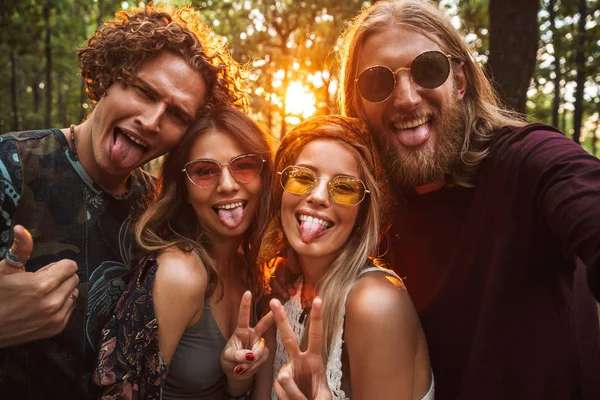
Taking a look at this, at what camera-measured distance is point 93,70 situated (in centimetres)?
349

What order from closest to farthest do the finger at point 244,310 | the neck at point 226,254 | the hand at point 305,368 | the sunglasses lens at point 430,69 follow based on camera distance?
1. the hand at point 305,368
2. the finger at point 244,310
3. the sunglasses lens at point 430,69
4. the neck at point 226,254

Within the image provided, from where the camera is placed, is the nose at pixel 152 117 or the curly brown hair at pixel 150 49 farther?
the curly brown hair at pixel 150 49

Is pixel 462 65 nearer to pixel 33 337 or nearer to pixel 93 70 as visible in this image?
pixel 93 70

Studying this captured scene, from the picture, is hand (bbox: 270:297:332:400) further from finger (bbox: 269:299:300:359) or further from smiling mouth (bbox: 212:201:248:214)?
smiling mouth (bbox: 212:201:248:214)

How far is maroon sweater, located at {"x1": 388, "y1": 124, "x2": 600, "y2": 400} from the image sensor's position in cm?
238

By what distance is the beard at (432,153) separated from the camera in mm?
2912

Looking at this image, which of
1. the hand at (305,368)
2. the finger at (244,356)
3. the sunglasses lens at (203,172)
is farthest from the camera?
the sunglasses lens at (203,172)

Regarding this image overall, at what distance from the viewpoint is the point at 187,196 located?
3.49 meters

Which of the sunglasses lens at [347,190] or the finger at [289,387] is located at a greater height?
the sunglasses lens at [347,190]

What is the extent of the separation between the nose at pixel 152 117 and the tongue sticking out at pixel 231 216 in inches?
28.5

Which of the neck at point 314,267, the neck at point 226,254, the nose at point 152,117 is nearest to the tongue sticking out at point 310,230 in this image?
the neck at point 314,267

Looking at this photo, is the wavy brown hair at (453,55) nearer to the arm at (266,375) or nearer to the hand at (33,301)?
the arm at (266,375)

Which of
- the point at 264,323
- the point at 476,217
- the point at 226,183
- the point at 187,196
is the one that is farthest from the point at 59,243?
the point at 476,217

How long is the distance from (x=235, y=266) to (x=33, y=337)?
1.45 meters
